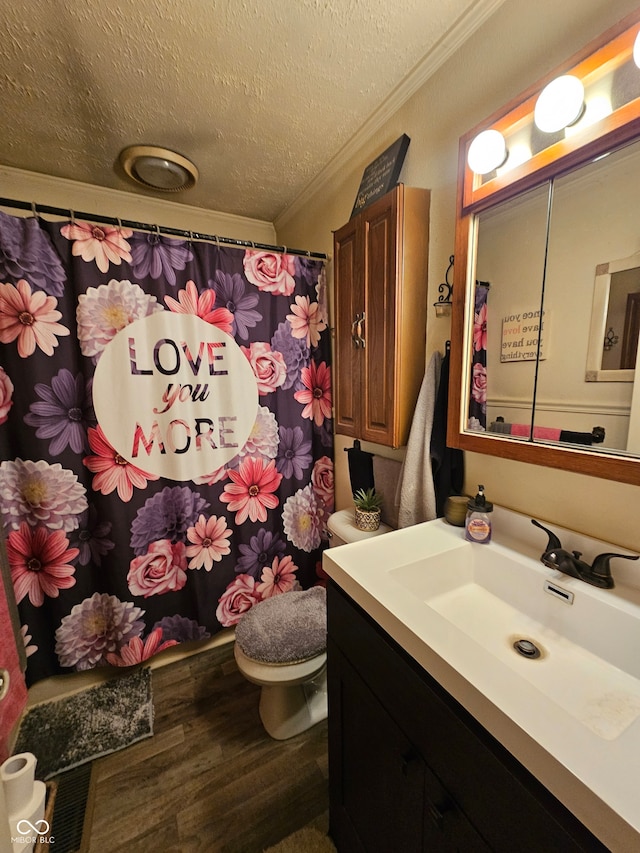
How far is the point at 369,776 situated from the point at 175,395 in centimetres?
144

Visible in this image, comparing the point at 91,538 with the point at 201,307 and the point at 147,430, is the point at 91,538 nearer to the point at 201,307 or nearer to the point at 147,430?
the point at 147,430

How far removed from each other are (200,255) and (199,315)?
0.26 metres

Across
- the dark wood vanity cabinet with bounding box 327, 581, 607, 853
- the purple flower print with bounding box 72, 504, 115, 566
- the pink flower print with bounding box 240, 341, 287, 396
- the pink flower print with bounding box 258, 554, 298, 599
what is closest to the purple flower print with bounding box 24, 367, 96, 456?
the purple flower print with bounding box 72, 504, 115, 566

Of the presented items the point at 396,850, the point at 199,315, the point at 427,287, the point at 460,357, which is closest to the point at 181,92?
the point at 199,315

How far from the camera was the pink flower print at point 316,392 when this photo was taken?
181cm

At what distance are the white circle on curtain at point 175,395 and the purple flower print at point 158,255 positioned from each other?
0.56ft

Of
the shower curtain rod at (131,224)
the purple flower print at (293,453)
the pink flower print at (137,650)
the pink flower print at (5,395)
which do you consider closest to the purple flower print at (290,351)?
the purple flower print at (293,453)

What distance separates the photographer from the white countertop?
375mm

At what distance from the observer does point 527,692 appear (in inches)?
19.6

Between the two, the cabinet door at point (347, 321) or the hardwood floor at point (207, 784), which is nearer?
the hardwood floor at point (207, 784)

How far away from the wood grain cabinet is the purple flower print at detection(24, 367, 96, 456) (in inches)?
44.3

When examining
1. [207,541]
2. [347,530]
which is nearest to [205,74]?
[347,530]

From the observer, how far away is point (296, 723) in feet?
4.40

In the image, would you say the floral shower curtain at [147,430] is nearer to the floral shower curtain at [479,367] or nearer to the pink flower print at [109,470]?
the pink flower print at [109,470]
